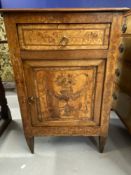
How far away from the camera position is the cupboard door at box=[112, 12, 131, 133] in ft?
3.88

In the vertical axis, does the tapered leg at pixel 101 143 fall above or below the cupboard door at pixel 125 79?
below

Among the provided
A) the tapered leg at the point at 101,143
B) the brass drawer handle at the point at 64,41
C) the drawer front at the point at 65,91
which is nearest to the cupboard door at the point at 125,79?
the tapered leg at the point at 101,143

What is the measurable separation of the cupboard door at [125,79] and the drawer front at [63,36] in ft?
1.41

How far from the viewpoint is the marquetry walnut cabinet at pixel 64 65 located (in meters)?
0.80

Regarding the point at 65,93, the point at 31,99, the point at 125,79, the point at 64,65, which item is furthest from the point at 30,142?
the point at 125,79

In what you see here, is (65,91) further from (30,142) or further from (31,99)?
(30,142)

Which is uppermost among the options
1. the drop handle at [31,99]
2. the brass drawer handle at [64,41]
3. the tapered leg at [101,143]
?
the brass drawer handle at [64,41]

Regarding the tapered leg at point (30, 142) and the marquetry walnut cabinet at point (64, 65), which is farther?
the tapered leg at point (30, 142)

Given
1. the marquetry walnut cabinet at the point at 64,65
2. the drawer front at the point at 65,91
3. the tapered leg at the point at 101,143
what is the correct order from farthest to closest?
the tapered leg at the point at 101,143 < the drawer front at the point at 65,91 < the marquetry walnut cabinet at the point at 64,65

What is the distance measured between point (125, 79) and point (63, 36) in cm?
69

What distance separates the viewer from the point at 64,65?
2.97 feet

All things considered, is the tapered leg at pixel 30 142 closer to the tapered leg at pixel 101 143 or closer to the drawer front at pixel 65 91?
the drawer front at pixel 65 91

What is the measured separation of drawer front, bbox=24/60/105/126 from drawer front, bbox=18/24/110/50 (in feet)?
0.29

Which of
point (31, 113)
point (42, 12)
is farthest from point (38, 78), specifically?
point (42, 12)
